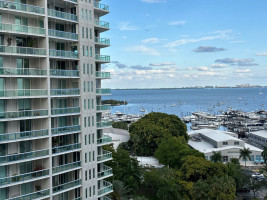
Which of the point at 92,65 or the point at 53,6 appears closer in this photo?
the point at 53,6

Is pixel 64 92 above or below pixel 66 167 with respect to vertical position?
above

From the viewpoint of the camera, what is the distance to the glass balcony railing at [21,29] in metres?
28.6

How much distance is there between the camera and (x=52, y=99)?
110ft

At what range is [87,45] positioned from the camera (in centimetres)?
3591

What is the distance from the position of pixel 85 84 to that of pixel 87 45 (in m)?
4.91

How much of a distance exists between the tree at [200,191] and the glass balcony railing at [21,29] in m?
32.2

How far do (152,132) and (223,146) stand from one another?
68.1ft

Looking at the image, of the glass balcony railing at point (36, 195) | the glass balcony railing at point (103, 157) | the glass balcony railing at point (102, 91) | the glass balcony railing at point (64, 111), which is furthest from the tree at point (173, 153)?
the glass balcony railing at point (36, 195)

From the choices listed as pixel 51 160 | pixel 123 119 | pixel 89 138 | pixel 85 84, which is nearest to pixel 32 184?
pixel 51 160

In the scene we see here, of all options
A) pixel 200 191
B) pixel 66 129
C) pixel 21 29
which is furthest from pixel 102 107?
pixel 200 191

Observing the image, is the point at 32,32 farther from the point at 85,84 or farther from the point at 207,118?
the point at 207,118

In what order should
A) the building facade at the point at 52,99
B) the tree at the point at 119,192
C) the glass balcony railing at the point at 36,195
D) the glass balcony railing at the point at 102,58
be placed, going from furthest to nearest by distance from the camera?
1. the tree at the point at 119,192
2. the glass balcony railing at the point at 102,58
3. the glass balcony railing at the point at 36,195
4. the building facade at the point at 52,99

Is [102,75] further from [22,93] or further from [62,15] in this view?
[22,93]

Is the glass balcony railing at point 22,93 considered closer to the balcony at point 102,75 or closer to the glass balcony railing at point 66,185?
the balcony at point 102,75
